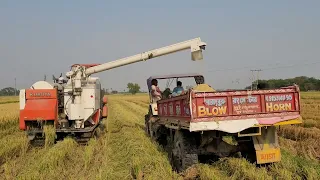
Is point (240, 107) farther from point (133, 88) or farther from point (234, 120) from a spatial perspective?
point (133, 88)

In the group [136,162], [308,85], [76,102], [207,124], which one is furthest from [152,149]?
[308,85]

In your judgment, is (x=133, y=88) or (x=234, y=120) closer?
(x=234, y=120)

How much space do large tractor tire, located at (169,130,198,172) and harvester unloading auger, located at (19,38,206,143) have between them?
4.78m

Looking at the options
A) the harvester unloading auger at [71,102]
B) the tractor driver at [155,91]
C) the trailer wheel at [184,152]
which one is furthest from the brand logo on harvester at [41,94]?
the trailer wheel at [184,152]

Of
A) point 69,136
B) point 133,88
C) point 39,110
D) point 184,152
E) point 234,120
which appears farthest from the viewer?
point 133,88

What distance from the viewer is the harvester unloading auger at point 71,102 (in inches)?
445

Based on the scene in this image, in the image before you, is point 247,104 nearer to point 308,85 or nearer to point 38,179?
point 38,179

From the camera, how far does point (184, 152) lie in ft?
23.7

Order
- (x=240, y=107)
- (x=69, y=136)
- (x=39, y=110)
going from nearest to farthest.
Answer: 1. (x=240, y=107)
2. (x=39, y=110)
3. (x=69, y=136)

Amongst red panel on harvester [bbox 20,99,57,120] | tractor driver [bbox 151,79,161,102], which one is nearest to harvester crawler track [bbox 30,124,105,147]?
red panel on harvester [bbox 20,99,57,120]

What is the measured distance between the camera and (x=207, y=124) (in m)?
6.57

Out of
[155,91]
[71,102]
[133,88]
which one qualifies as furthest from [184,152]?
[133,88]

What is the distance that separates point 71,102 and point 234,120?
7051 millimetres

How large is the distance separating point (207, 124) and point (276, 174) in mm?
1635
